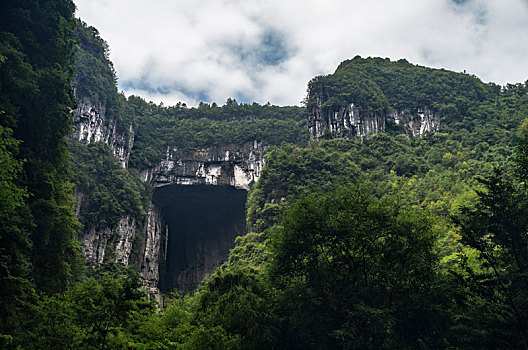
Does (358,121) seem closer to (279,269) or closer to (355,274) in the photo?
(279,269)

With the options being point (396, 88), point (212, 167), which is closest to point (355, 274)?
point (212, 167)

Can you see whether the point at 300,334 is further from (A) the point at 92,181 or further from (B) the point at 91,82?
(B) the point at 91,82

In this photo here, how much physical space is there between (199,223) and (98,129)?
14.9 m

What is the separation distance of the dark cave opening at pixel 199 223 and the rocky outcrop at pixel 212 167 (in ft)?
2.62

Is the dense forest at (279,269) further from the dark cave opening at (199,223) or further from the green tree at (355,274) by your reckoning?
the dark cave opening at (199,223)

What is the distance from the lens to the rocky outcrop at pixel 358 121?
134 ft

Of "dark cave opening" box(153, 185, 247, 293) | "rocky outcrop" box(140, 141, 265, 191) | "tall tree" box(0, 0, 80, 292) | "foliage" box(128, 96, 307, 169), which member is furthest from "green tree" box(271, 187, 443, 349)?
"foliage" box(128, 96, 307, 169)

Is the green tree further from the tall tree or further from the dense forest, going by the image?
the tall tree

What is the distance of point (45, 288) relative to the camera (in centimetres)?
1224

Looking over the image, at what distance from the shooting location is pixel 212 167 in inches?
1743

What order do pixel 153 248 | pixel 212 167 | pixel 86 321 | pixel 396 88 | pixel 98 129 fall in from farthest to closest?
pixel 396 88, pixel 212 167, pixel 153 248, pixel 98 129, pixel 86 321

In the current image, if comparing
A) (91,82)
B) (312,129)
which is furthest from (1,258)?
(312,129)

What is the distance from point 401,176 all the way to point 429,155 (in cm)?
460

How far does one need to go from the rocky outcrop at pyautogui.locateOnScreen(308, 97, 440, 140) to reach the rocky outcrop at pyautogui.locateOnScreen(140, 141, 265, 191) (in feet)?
23.1
